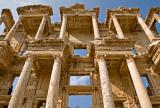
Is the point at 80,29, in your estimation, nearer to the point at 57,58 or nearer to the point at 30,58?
the point at 57,58

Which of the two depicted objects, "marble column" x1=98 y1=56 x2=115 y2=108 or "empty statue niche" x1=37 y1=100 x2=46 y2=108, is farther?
"empty statue niche" x1=37 y1=100 x2=46 y2=108

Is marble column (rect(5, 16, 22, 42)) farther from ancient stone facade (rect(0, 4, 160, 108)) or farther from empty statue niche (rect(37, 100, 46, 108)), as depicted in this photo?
empty statue niche (rect(37, 100, 46, 108))

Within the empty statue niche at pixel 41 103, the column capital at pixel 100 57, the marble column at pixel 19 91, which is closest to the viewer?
the marble column at pixel 19 91

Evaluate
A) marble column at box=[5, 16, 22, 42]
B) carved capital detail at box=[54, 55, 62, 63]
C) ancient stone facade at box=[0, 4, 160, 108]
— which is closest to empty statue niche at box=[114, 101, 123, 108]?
ancient stone facade at box=[0, 4, 160, 108]

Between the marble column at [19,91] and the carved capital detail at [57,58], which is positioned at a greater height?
the carved capital detail at [57,58]

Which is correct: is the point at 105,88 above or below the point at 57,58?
below

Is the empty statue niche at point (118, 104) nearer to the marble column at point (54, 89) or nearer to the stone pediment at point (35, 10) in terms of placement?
the marble column at point (54, 89)

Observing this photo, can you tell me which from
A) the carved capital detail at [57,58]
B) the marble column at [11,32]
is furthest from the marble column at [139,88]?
the marble column at [11,32]

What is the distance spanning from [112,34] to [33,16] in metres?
8.02

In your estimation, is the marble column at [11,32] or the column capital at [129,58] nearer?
the column capital at [129,58]

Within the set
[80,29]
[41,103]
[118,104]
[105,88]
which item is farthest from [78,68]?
[80,29]

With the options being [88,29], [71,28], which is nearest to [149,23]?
[88,29]

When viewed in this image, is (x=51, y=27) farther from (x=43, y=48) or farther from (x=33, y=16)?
(x=43, y=48)

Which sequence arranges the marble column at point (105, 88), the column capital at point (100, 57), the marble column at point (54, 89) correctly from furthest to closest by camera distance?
the column capital at point (100, 57) < the marble column at point (54, 89) < the marble column at point (105, 88)
